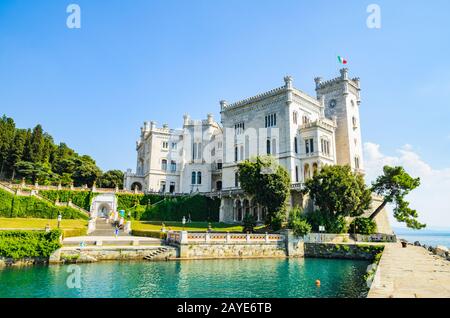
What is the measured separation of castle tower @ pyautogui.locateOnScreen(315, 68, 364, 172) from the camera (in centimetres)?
5597

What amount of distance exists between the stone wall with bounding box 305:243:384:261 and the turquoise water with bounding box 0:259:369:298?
18.8 ft

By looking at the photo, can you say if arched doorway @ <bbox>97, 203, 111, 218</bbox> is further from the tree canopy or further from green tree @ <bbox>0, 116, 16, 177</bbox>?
green tree @ <bbox>0, 116, 16, 177</bbox>

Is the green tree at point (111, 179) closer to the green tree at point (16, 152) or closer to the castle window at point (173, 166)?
the castle window at point (173, 166)

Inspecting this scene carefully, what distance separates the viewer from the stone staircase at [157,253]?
28.2m

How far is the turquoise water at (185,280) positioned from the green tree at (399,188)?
64.1 feet

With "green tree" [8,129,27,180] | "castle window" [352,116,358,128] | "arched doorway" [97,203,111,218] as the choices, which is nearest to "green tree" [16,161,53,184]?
"green tree" [8,129,27,180]

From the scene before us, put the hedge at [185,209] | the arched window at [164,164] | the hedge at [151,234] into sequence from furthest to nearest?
the arched window at [164,164] → the hedge at [185,209] → the hedge at [151,234]

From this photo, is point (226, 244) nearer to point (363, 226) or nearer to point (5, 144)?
point (363, 226)

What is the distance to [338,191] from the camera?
37.7 m

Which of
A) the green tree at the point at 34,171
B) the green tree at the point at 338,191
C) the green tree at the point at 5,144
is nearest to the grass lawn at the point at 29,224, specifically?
the green tree at the point at 34,171

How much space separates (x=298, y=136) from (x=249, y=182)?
15248 mm

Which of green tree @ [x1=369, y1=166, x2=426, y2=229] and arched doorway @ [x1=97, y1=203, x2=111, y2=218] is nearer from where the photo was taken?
green tree @ [x1=369, y1=166, x2=426, y2=229]

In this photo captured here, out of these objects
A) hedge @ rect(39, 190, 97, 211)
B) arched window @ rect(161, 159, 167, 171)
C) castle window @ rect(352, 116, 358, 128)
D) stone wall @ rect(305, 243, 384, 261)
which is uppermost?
castle window @ rect(352, 116, 358, 128)

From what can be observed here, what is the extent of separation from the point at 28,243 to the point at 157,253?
1003 centimetres
